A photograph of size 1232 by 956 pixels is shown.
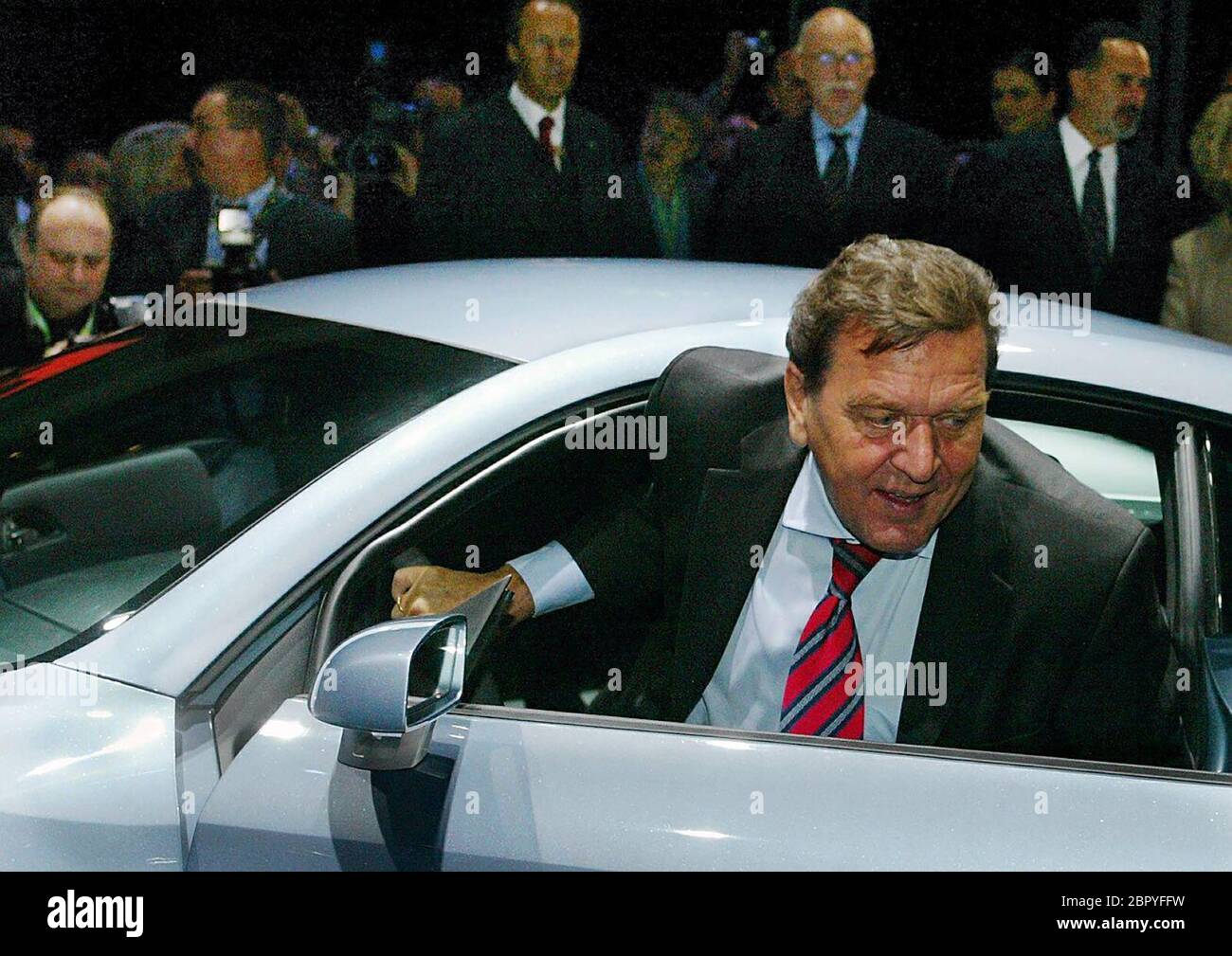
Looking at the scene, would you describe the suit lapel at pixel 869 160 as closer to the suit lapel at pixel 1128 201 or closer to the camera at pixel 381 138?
the suit lapel at pixel 1128 201

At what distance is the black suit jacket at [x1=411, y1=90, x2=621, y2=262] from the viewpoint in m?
4.00

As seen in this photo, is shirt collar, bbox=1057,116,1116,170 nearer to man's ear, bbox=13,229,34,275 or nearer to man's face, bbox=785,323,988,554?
man's face, bbox=785,323,988,554

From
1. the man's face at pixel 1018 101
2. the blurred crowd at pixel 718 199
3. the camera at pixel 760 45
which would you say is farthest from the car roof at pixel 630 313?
the camera at pixel 760 45

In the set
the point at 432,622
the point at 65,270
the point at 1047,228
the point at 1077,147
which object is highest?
the point at 1077,147

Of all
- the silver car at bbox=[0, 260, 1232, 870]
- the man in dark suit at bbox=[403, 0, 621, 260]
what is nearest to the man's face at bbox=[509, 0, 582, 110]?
the man in dark suit at bbox=[403, 0, 621, 260]

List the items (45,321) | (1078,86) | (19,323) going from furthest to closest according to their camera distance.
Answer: (1078,86), (19,323), (45,321)

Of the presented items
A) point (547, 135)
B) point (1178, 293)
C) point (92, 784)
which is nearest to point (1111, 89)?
point (1178, 293)

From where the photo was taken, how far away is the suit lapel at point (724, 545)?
197 centimetres

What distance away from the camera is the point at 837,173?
4094 mm

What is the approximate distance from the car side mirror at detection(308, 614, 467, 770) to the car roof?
54 centimetres

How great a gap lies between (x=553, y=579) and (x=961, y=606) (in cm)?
61

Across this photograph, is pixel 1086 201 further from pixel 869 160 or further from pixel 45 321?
pixel 45 321

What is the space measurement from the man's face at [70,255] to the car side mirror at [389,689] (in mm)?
2495
